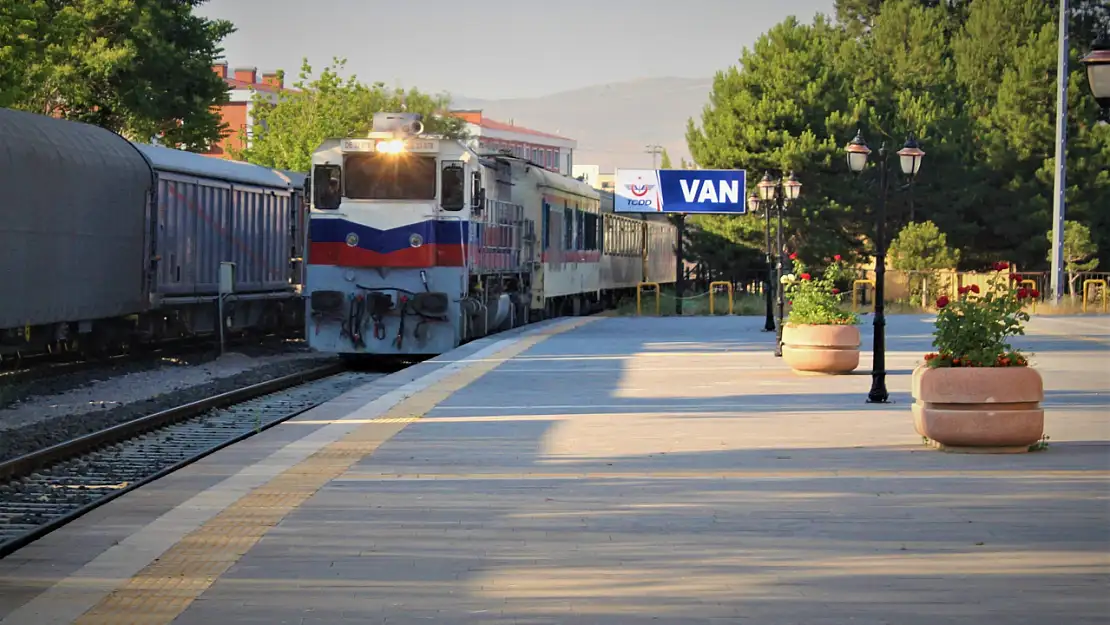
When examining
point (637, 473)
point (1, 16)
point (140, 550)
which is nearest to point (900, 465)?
point (637, 473)

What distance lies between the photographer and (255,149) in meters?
65.5

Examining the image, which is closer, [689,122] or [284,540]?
[284,540]

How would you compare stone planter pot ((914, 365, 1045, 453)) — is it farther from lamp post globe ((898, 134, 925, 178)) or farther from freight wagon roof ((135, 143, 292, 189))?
freight wagon roof ((135, 143, 292, 189))

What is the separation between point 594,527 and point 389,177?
1753 centimetres

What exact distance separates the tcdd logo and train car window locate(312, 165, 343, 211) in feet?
68.8

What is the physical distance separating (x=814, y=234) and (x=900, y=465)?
42.6 metres

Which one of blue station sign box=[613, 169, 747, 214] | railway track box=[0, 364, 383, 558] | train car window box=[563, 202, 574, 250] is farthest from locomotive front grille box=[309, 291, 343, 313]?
blue station sign box=[613, 169, 747, 214]

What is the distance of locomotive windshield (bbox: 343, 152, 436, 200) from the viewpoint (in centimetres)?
2625

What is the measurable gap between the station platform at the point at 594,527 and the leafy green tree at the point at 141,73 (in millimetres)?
36807

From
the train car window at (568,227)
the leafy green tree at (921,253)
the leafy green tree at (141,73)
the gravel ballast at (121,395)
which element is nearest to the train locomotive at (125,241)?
the gravel ballast at (121,395)

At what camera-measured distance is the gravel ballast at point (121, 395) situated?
54.6ft

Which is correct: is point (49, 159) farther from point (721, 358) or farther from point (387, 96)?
point (387, 96)

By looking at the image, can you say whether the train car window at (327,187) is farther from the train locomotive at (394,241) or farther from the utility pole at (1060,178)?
the utility pole at (1060,178)

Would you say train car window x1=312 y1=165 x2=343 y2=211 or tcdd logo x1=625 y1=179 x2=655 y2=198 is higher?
tcdd logo x1=625 y1=179 x2=655 y2=198
